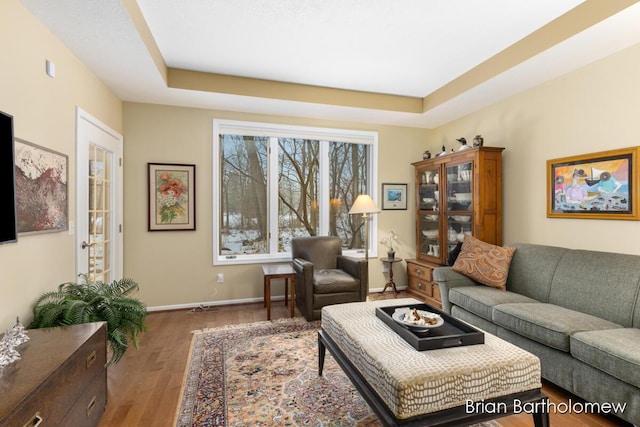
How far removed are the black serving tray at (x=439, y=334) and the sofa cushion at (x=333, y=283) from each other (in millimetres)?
1281

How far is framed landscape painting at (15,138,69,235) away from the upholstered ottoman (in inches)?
84.4

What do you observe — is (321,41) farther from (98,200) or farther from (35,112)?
(98,200)

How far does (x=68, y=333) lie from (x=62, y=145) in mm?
1440

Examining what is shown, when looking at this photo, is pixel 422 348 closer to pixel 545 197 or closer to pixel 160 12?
pixel 545 197

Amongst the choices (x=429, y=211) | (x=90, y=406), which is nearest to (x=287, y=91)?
(x=429, y=211)

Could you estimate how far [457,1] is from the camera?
226cm

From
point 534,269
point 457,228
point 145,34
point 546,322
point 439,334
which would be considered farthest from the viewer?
point 457,228

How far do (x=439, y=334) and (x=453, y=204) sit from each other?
2.50 metres

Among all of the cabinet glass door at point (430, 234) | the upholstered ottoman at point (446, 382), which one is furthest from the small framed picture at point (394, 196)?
the upholstered ottoman at point (446, 382)

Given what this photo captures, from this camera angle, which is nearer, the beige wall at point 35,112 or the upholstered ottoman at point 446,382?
the upholstered ottoman at point 446,382

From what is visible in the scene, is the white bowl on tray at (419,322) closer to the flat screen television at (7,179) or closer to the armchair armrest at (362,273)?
the armchair armrest at (362,273)

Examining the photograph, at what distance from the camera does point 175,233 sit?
383cm

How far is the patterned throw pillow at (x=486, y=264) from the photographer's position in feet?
9.82

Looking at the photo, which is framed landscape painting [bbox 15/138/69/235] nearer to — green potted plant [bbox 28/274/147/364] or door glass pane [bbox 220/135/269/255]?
green potted plant [bbox 28/274/147/364]
